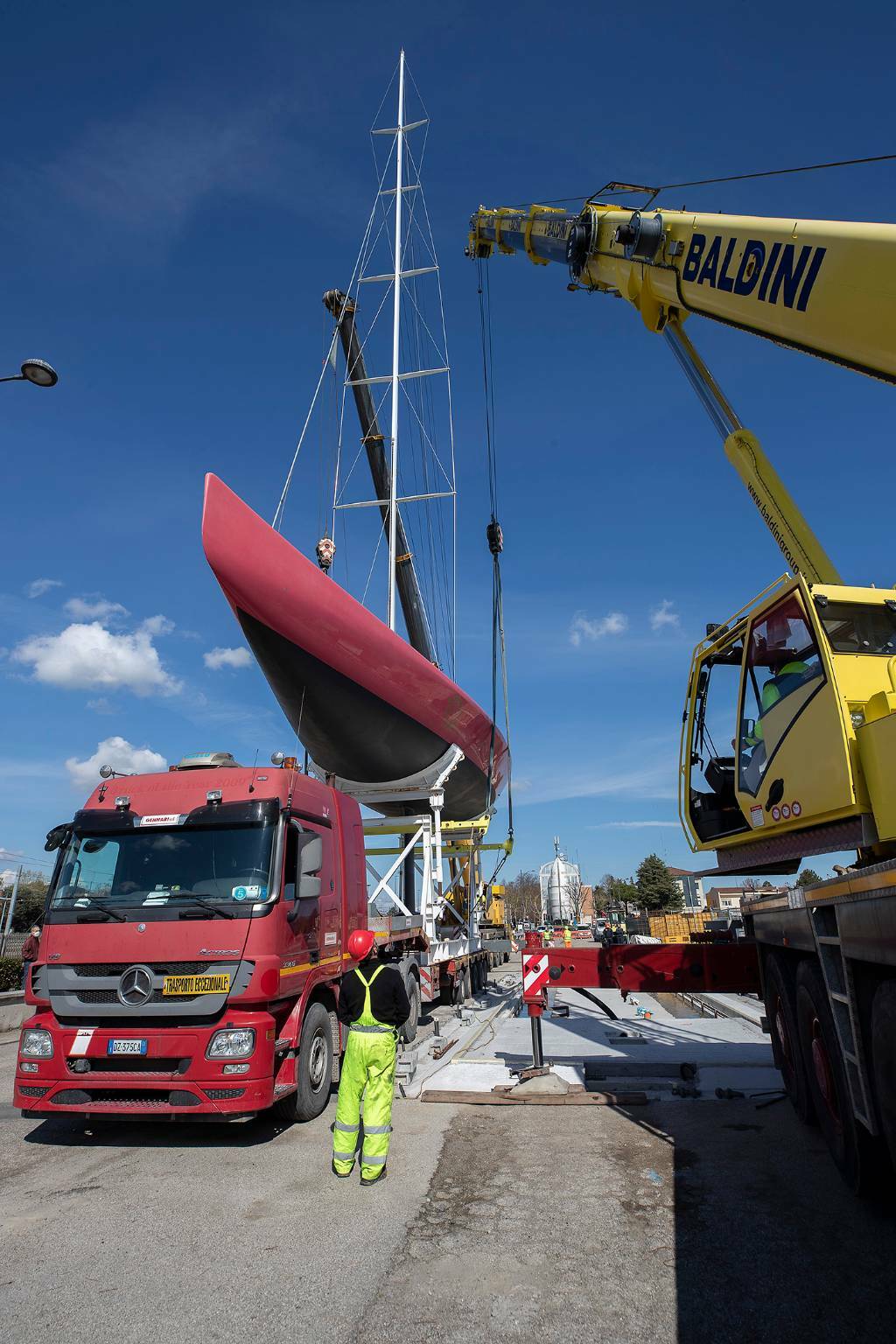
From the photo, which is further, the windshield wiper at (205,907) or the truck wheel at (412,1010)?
the truck wheel at (412,1010)

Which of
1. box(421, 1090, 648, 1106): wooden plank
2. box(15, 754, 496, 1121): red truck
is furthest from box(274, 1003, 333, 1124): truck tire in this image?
box(421, 1090, 648, 1106): wooden plank

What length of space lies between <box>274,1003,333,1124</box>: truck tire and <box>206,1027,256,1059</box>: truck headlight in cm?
66

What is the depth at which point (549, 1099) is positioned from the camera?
550 centimetres

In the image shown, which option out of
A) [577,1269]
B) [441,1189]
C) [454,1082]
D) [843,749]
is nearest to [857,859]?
[843,749]

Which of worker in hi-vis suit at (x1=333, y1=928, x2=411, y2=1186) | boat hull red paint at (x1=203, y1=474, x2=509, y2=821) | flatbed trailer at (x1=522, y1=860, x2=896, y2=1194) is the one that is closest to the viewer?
flatbed trailer at (x1=522, y1=860, x2=896, y2=1194)

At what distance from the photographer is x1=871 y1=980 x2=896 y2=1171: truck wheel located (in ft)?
8.87

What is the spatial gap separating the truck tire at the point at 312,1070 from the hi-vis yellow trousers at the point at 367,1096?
0.95 metres

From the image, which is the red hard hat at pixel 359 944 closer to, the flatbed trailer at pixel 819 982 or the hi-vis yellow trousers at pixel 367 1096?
the hi-vis yellow trousers at pixel 367 1096

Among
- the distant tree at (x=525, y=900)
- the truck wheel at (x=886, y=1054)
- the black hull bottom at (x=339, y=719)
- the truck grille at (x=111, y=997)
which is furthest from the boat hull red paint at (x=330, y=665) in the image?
the distant tree at (x=525, y=900)

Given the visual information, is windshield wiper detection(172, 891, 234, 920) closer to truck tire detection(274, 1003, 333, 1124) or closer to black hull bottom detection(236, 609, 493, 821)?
truck tire detection(274, 1003, 333, 1124)

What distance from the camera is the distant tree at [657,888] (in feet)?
133

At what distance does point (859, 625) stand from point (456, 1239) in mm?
3267

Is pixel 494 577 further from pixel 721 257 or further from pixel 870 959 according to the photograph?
pixel 870 959

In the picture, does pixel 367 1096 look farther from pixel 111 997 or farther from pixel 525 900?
pixel 525 900
